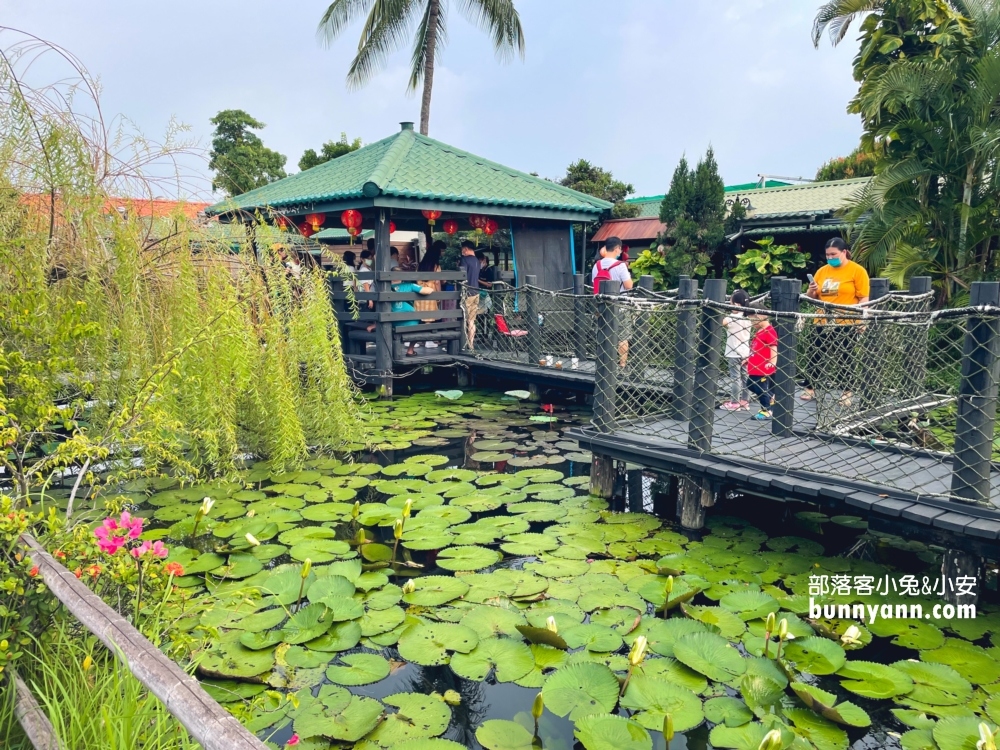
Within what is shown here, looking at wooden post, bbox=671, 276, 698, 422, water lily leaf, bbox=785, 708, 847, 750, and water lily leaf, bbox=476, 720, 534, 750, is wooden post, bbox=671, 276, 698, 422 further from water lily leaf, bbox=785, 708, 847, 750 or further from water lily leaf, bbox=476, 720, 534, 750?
water lily leaf, bbox=476, 720, 534, 750

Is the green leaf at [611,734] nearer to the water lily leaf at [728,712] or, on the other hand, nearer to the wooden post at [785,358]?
the water lily leaf at [728,712]

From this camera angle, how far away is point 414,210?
9.79m

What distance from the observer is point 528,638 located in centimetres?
315

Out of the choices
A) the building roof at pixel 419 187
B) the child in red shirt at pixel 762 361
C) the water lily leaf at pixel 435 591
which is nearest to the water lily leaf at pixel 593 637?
the water lily leaf at pixel 435 591

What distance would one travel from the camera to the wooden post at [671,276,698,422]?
4.65m

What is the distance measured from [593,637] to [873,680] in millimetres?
1184

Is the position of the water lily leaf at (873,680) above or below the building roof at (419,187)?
below

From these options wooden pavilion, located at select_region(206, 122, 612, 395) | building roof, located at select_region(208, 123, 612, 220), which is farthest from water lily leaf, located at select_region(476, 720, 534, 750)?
building roof, located at select_region(208, 123, 612, 220)

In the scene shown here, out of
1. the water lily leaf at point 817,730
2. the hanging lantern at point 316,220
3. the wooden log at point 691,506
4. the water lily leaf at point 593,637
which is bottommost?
the water lily leaf at point 817,730

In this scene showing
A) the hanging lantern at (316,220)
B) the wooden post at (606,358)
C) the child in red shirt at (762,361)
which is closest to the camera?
the wooden post at (606,358)

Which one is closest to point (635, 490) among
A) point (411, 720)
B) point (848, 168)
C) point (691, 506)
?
point (691, 506)

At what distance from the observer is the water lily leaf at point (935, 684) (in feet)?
8.91

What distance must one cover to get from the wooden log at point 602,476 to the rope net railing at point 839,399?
0.25 metres

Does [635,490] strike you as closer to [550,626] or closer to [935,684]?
[550,626]
